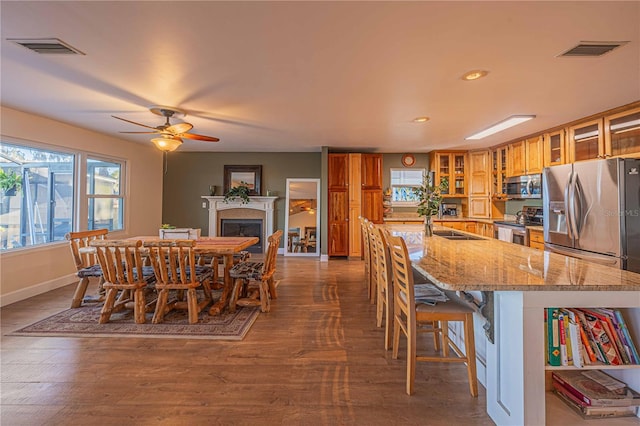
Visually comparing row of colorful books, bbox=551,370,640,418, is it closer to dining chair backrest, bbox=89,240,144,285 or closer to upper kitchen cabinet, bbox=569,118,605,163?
upper kitchen cabinet, bbox=569,118,605,163

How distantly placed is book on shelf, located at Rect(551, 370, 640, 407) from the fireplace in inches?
230

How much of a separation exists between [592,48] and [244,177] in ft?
19.8

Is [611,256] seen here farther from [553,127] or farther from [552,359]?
[552,359]

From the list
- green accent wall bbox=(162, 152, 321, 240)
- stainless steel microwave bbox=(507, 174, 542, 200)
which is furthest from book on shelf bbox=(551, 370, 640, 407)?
green accent wall bbox=(162, 152, 321, 240)

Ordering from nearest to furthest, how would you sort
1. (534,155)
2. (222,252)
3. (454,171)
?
1. (222,252)
2. (534,155)
3. (454,171)

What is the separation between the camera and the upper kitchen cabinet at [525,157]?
4.61 m

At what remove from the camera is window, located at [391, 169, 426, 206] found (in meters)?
6.79

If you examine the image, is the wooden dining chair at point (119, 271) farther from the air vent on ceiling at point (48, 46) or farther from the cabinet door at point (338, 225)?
the cabinet door at point (338, 225)

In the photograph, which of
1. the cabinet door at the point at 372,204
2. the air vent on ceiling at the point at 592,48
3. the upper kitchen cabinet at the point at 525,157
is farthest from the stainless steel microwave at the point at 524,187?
A: the air vent on ceiling at the point at 592,48

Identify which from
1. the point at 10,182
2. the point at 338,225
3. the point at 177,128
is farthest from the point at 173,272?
the point at 338,225

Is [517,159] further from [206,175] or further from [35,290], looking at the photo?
[35,290]

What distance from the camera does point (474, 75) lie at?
2.55m

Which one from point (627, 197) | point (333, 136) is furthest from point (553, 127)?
point (333, 136)

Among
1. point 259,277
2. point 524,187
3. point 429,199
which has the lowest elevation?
point 259,277
